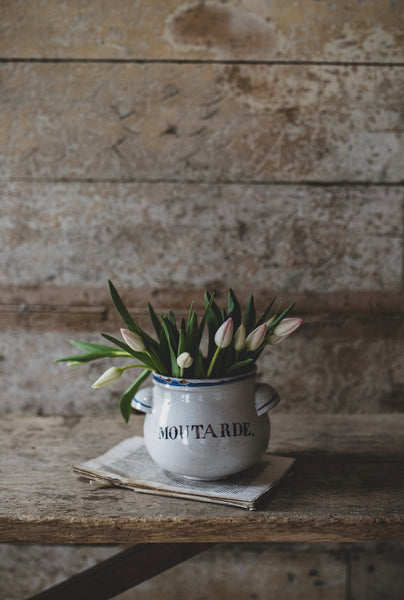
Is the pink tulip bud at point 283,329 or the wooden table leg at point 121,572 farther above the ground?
the pink tulip bud at point 283,329

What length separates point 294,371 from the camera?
1.54 m

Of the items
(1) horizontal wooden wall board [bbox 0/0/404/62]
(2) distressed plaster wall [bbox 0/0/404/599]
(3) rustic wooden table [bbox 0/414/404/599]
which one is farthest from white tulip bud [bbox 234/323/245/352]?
(1) horizontal wooden wall board [bbox 0/0/404/62]

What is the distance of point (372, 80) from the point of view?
1.45 m

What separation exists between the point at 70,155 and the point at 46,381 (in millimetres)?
644

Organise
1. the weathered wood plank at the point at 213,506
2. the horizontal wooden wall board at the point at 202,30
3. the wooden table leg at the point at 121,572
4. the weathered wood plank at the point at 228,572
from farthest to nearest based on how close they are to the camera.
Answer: the weathered wood plank at the point at 228,572, the horizontal wooden wall board at the point at 202,30, the wooden table leg at the point at 121,572, the weathered wood plank at the point at 213,506

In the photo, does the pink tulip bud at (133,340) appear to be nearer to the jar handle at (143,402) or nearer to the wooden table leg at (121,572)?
the jar handle at (143,402)

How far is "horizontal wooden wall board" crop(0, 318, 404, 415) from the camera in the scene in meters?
1.52

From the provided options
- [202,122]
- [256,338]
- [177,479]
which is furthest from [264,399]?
[202,122]

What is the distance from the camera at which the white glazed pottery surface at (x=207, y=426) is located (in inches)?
36.9

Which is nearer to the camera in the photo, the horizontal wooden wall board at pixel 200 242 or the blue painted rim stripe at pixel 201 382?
the blue painted rim stripe at pixel 201 382

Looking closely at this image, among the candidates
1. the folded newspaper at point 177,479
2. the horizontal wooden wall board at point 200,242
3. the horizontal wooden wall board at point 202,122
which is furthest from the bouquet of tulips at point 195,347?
the horizontal wooden wall board at point 202,122

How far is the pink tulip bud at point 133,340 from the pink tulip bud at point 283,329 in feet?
0.80

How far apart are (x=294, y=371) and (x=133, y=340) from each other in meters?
A: 0.71

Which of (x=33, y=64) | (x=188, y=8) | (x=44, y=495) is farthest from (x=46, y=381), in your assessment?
(x=188, y=8)
